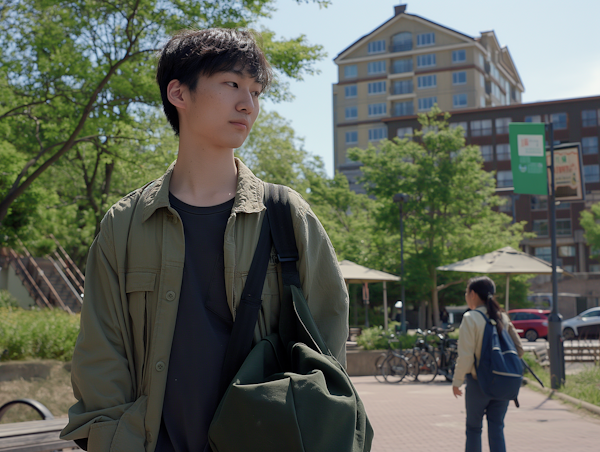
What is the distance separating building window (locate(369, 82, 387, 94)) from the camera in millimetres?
79812

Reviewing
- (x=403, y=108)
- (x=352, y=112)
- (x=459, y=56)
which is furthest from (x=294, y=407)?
(x=352, y=112)

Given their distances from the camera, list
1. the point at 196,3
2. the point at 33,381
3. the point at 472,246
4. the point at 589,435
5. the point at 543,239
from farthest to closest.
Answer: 1. the point at 543,239
2. the point at 472,246
3. the point at 196,3
4. the point at 33,381
5. the point at 589,435

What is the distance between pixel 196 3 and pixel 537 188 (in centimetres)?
788

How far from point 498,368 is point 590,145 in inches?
2776

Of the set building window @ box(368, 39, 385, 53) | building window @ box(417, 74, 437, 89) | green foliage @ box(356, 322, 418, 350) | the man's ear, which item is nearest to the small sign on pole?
green foliage @ box(356, 322, 418, 350)

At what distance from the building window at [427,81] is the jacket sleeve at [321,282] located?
3116 inches

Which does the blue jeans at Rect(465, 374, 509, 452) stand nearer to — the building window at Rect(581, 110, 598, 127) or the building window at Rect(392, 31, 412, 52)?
the building window at Rect(581, 110, 598, 127)

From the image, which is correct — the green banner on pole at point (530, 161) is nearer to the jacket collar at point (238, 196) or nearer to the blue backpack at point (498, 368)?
the blue backpack at point (498, 368)

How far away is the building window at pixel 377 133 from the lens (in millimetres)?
78250

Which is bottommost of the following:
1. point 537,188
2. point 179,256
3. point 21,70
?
point 179,256

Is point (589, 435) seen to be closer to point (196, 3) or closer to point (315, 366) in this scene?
point (315, 366)

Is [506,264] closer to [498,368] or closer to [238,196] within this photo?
[498,368]

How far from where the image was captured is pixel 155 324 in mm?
1623

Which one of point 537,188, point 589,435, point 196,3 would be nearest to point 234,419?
point 589,435
